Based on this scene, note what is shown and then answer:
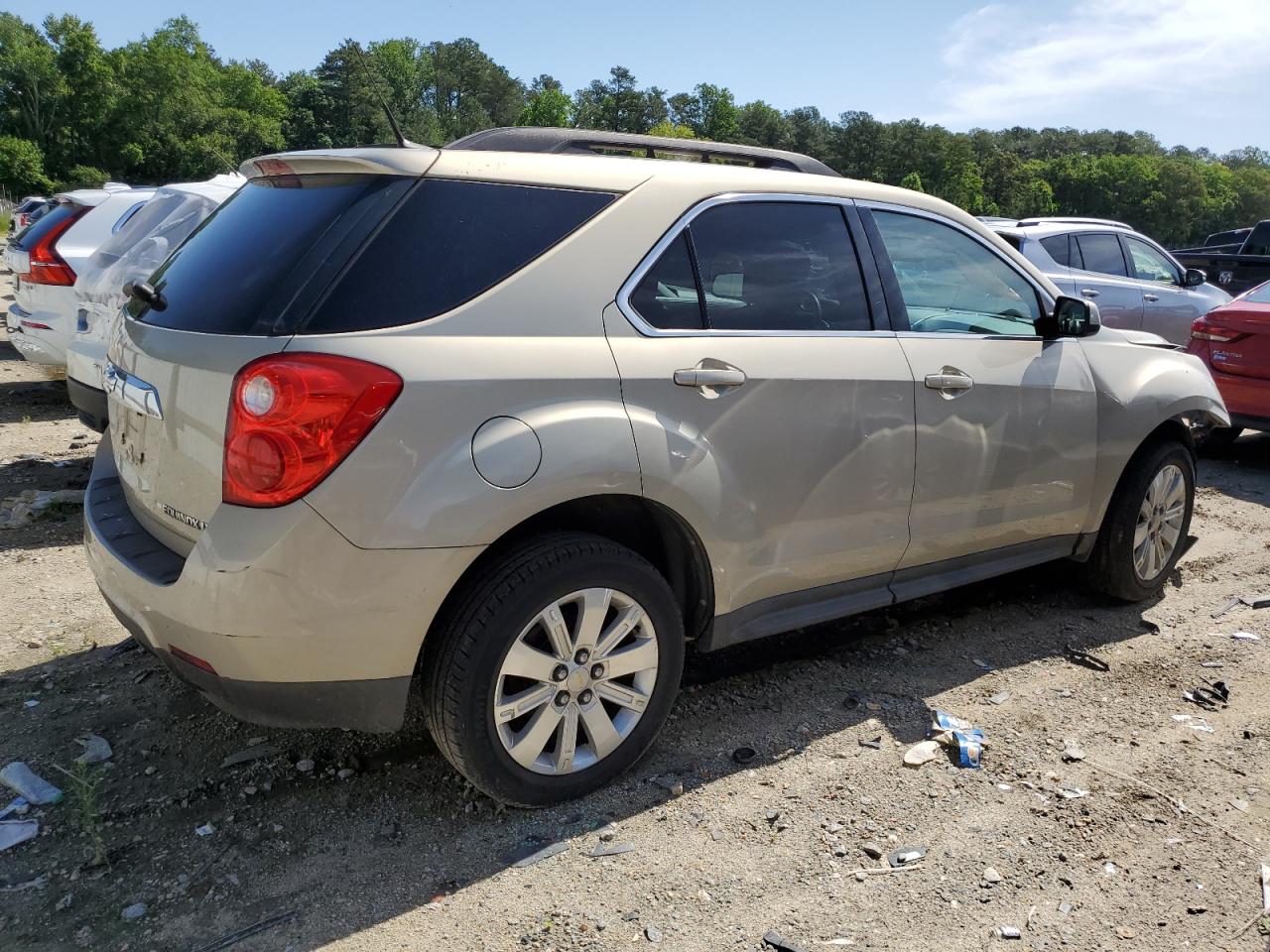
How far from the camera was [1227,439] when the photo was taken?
8.46 metres

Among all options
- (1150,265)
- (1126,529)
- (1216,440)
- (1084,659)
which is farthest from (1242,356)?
(1084,659)

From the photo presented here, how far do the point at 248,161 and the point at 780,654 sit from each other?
2.70 m

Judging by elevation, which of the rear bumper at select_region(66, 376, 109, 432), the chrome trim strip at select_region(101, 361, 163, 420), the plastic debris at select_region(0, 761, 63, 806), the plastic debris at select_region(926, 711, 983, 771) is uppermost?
the chrome trim strip at select_region(101, 361, 163, 420)

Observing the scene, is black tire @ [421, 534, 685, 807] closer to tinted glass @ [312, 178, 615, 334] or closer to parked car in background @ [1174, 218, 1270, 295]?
tinted glass @ [312, 178, 615, 334]

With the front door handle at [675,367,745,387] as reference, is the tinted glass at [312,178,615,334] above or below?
above

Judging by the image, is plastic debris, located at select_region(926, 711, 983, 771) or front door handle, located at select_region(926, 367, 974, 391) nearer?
plastic debris, located at select_region(926, 711, 983, 771)

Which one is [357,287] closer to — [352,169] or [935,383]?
[352,169]

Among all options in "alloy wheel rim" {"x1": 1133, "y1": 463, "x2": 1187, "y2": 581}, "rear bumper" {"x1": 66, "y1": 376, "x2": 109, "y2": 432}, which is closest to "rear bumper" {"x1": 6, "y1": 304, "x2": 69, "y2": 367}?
"rear bumper" {"x1": 66, "y1": 376, "x2": 109, "y2": 432}

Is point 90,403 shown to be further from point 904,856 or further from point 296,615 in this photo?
point 904,856

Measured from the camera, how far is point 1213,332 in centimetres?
802

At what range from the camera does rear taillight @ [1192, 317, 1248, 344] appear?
7.85 meters

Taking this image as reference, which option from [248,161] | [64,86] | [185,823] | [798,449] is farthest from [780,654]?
[64,86]

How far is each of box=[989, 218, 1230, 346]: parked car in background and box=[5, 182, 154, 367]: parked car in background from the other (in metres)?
7.91

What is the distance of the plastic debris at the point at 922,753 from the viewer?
3389mm
